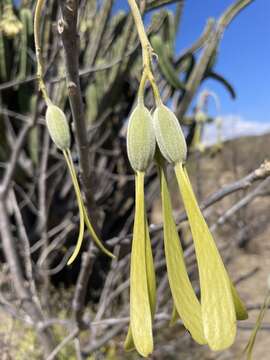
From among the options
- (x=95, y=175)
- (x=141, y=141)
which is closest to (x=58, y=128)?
(x=141, y=141)

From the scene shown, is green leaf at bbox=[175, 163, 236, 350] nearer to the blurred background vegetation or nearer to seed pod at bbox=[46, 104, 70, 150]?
seed pod at bbox=[46, 104, 70, 150]

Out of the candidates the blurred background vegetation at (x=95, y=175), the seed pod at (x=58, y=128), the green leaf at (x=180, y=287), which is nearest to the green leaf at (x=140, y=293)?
the green leaf at (x=180, y=287)

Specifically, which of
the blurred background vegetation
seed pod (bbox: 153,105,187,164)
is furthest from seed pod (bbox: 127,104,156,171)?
the blurred background vegetation

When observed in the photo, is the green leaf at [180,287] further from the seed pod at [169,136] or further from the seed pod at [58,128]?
the seed pod at [58,128]

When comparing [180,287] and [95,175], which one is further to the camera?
[95,175]

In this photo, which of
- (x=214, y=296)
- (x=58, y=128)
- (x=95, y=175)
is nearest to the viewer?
(x=214, y=296)

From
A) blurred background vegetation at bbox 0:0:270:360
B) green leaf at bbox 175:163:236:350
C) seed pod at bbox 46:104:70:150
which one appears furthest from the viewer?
blurred background vegetation at bbox 0:0:270:360

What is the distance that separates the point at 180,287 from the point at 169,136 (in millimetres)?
104

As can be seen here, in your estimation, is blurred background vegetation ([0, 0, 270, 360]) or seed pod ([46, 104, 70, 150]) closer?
seed pod ([46, 104, 70, 150])

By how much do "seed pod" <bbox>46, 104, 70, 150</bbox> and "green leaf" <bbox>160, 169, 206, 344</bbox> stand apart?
0.14m

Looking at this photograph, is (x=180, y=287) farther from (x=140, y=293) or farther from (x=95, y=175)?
(x=95, y=175)

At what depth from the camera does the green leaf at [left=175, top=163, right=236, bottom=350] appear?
0.26 m

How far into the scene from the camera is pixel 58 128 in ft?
1.35

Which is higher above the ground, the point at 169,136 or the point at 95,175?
the point at 169,136
